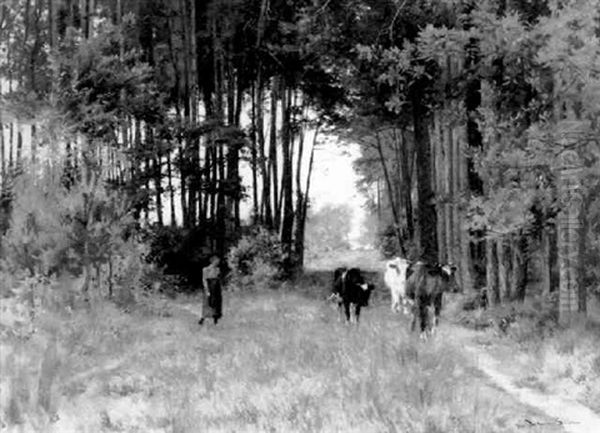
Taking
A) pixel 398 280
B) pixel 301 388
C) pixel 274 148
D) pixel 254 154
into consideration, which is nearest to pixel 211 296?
pixel 398 280

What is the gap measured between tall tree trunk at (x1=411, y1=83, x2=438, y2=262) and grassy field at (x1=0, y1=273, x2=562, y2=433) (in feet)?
32.1

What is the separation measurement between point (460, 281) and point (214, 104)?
11555 millimetres

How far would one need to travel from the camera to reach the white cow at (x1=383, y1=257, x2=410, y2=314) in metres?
14.8

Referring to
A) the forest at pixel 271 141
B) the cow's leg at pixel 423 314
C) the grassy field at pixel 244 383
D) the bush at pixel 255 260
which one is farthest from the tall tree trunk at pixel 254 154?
the cow's leg at pixel 423 314

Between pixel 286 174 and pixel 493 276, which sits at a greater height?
pixel 286 174

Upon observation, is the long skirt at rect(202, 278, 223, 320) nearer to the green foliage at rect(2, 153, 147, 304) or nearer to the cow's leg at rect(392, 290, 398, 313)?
the green foliage at rect(2, 153, 147, 304)

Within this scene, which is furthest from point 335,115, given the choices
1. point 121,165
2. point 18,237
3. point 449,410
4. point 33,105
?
point 449,410

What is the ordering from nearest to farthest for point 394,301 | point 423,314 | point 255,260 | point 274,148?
point 423,314
point 394,301
point 255,260
point 274,148

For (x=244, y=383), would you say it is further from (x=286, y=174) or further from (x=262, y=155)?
(x=286, y=174)

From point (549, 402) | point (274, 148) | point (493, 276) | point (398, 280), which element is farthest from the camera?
point (274, 148)

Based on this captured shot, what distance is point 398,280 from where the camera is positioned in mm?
15328

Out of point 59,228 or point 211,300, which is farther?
point 211,300

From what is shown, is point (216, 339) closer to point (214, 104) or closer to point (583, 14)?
point (583, 14)

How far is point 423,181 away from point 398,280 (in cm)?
753
